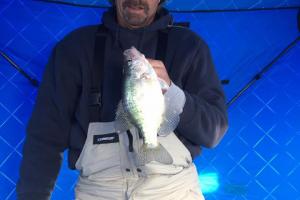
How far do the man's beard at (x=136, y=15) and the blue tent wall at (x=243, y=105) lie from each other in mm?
900

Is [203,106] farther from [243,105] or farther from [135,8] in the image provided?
[243,105]

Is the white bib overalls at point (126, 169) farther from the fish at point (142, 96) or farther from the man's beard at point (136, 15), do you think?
the man's beard at point (136, 15)

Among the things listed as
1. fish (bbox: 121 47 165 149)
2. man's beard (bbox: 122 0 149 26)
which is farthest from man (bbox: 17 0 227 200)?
fish (bbox: 121 47 165 149)

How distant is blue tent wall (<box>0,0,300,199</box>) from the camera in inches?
129

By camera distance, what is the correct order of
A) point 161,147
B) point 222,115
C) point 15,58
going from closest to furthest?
point 161,147 → point 222,115 → point 15,58

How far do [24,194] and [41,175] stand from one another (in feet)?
0.42

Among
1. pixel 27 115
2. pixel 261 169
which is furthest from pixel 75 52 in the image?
pixel 261 169

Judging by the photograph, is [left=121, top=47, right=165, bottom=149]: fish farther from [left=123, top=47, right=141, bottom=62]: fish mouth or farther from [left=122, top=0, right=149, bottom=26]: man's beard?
[left=122, top=0, right=149, bottom=26]: man's beard

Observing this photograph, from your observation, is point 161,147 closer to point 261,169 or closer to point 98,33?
point 98,33

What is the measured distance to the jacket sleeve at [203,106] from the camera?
7.14ft

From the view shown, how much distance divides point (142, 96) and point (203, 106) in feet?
1.71

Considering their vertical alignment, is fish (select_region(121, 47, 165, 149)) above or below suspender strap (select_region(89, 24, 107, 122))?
above

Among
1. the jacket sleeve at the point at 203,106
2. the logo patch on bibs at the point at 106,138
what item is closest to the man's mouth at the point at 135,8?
the jacket sleeve at the point at 203,106

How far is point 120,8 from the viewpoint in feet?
8.24
